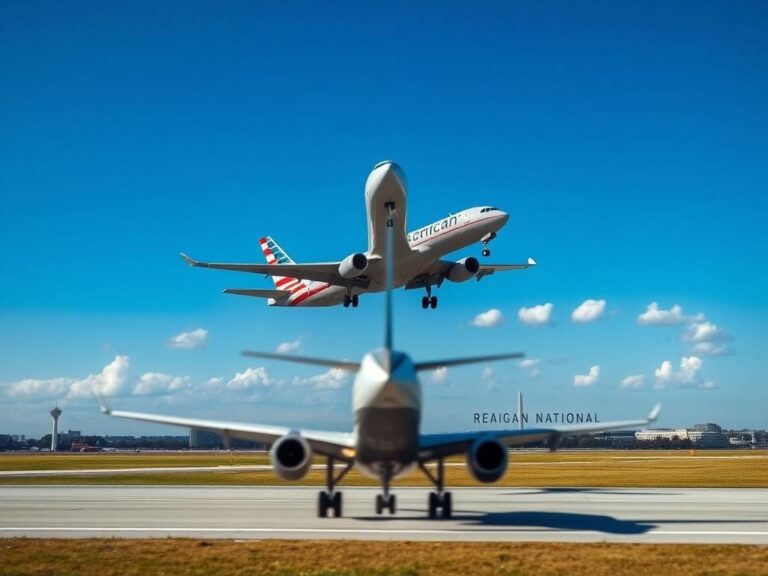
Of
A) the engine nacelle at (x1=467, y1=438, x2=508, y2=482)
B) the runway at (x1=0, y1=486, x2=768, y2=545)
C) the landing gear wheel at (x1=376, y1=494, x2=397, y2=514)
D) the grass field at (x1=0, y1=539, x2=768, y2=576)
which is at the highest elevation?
the engine nacelle at (x1=467, y1=438, x2=508, y2=482)

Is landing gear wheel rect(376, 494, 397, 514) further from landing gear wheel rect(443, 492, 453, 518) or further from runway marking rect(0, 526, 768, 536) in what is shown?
landing gear wheel rect(443, 492, 453, 518)

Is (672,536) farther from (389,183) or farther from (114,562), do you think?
(389,183)

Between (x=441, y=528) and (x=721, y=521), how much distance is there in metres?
8.53

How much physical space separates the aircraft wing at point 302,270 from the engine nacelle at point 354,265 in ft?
5.82

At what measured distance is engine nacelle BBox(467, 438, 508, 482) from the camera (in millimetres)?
17312

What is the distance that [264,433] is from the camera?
1950cm

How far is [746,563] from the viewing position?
45.5 feet

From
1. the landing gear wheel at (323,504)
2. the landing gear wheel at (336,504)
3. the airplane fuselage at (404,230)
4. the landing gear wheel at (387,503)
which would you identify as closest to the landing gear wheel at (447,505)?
the landing gear wheel at (387,503)

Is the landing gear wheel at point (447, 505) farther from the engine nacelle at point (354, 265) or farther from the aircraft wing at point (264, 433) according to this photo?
the engine nacelle at point (354, 265)

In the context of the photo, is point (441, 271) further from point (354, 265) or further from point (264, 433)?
point (264, 433)

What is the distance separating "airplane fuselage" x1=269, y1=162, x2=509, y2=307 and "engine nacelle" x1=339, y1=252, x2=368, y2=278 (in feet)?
4.33

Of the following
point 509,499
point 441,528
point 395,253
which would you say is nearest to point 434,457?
point 441,528

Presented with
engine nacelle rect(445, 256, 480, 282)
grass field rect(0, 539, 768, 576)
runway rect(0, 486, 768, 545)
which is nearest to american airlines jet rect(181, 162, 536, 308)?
engine nacelle rect(445, 256, 480, 282)

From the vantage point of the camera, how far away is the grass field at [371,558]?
520 inches
